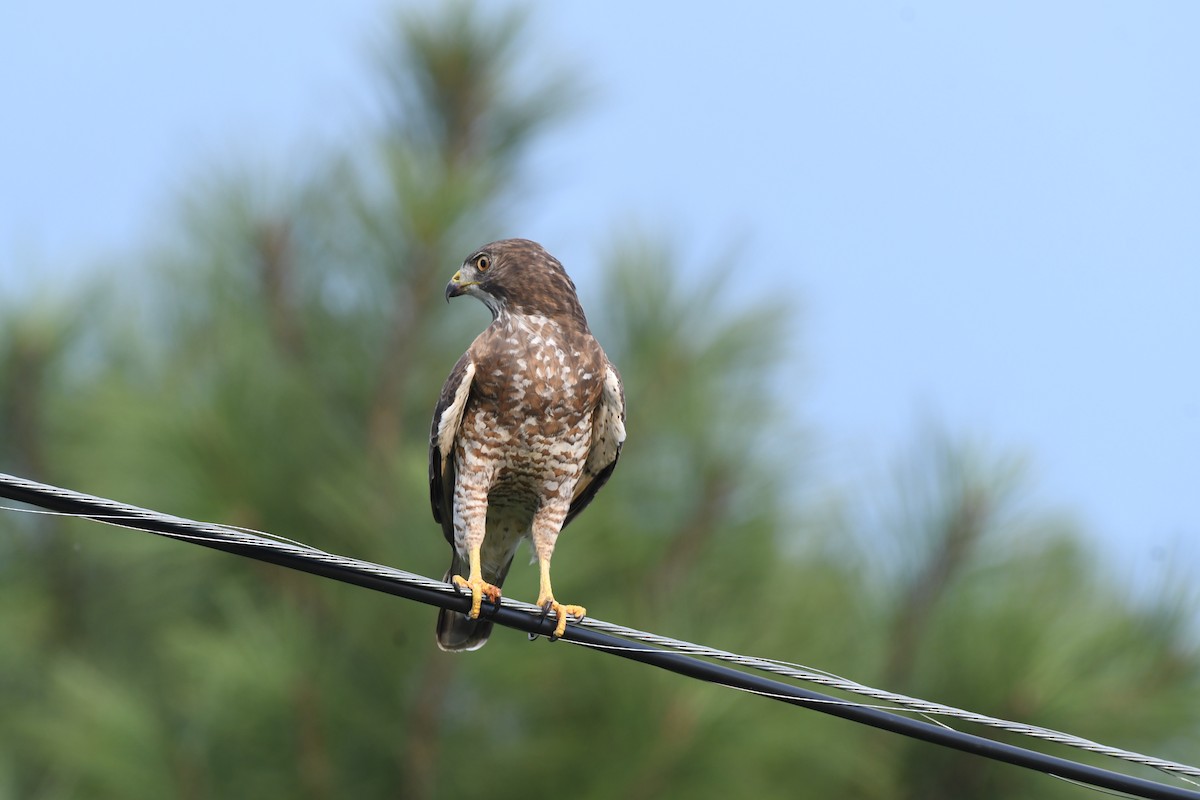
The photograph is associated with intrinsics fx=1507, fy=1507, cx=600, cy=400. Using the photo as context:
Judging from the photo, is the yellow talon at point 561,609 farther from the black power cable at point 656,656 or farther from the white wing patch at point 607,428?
the black power cable at point 656,656

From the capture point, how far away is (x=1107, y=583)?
353 inches

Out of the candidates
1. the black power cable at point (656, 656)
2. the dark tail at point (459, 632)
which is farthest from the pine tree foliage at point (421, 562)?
the black power cable at point (656, 656)

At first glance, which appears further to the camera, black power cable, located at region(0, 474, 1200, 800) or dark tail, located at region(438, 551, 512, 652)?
dark tail, located at region(438, 551, 512, 652)

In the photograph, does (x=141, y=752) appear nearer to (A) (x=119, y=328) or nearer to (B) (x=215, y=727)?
(B) (x=215, y=727)

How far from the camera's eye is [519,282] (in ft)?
15.7

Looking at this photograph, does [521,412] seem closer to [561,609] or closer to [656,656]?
[561,609]

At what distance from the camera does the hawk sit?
4.61 metres

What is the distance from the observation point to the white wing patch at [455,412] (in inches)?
182

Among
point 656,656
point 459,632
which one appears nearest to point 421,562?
point 459,632

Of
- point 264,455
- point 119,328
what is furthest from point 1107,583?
point 119,328

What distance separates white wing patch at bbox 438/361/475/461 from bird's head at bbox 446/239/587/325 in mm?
265

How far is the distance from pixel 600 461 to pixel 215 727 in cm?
294

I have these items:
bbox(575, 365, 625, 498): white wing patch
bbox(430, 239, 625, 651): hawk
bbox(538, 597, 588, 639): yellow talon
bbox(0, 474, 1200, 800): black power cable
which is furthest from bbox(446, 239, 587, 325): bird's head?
bbox(0, 474, 1200, 800): black power cable

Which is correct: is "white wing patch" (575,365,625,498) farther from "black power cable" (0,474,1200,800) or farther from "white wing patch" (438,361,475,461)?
"black power cable" (0,474,1200,800)
